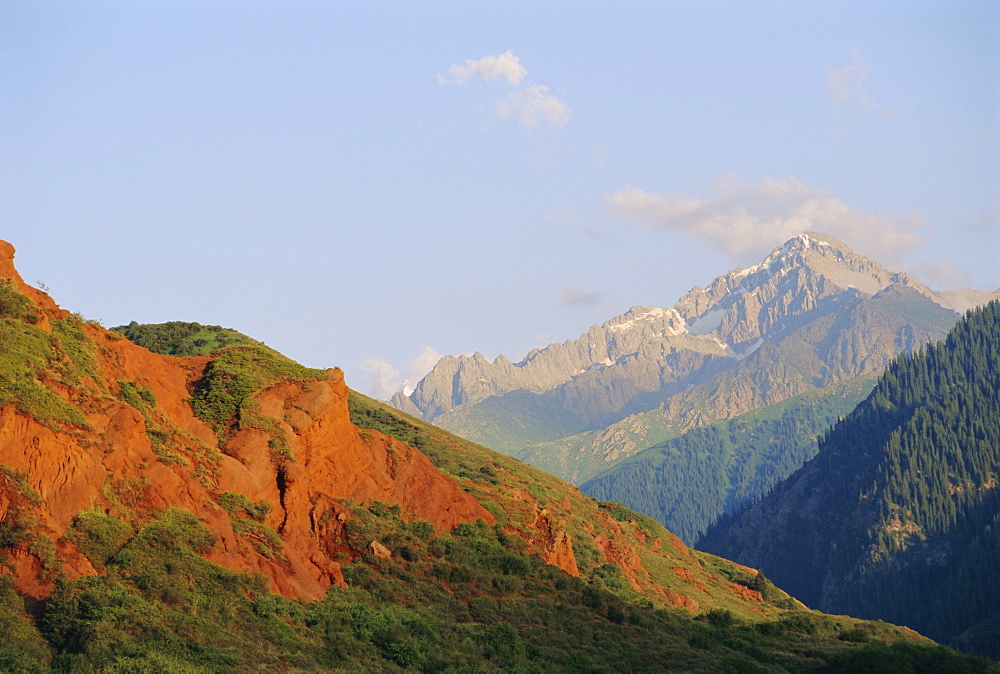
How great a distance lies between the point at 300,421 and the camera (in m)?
61.4

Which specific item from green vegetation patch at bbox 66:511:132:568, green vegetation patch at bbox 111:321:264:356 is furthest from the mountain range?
green vegetation patch at bbox 111:321:264:356

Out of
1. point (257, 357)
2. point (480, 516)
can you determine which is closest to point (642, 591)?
point (480, 516)

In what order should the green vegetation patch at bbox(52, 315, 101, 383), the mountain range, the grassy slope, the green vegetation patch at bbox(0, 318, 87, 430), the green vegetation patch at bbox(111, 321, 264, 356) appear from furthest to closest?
1. the green vegetation patch at bbox(111, 321, 264, 356)
2. the green vegetation patch at bbox(52, 315, 101, 383)
3. the green vegetation patch at bbox(0, 318, 87, 430)
4. the mountain range
5. the grassy slope

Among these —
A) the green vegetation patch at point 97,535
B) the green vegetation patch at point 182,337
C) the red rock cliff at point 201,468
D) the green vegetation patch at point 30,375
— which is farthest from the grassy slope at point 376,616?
the green vegetation patch at point 182,337

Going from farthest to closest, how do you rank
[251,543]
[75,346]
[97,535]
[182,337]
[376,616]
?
[182,337] < [75,346] < [376,616] < [251,543] < [97,535]

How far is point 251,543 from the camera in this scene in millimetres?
51750

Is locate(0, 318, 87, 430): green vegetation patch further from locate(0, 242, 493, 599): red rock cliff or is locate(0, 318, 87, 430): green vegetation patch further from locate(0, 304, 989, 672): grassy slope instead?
locate(0, 304, 989, 672): grassy slope

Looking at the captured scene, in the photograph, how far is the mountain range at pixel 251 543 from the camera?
1622 inches

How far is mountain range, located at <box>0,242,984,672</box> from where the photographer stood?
41188 millimetres

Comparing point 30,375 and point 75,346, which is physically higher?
point 75,346

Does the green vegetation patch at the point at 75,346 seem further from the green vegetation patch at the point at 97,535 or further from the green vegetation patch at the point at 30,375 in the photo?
the green vegetation patch at the point at 97,535

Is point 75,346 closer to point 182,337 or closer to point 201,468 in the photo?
point 201,468

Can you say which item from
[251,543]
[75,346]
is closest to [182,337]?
[75,346]

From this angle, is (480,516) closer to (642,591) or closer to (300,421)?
(300,421)
